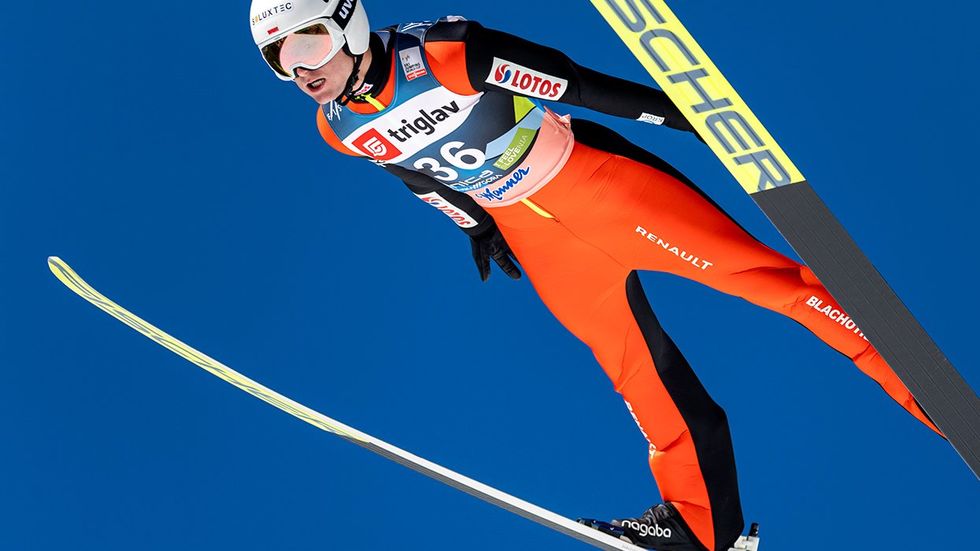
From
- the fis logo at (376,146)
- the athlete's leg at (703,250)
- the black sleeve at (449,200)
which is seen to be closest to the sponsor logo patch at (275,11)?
the fis logo at (376,146)

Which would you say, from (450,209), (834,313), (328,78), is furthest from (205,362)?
(834,313)

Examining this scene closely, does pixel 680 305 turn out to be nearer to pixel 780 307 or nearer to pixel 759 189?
pixel 780 307

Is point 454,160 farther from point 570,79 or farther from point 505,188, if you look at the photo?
point 570,79

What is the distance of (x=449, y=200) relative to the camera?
2785 millimetres

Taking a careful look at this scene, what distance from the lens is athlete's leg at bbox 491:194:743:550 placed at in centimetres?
270

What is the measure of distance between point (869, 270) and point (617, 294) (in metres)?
0.77

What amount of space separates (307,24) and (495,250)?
751 millimetres

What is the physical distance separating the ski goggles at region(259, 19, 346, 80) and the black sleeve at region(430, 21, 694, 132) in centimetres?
21

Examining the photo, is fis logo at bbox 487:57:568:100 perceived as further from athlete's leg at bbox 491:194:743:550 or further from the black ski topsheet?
the black ski topsheet

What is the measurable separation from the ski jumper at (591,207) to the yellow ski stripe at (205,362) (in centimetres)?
61

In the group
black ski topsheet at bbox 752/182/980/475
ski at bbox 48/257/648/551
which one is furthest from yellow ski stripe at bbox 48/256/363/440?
black ski topsheet at bbox 752/182/980/475

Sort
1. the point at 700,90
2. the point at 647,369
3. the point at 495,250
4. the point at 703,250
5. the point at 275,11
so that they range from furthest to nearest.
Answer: the point at 495,250 < the point at 647,369 < the point at 703,250 < the point at 275,11 < the point at 700,90

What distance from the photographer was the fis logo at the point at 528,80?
2.33m

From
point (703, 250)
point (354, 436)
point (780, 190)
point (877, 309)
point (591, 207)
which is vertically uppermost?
point (591, 207)
